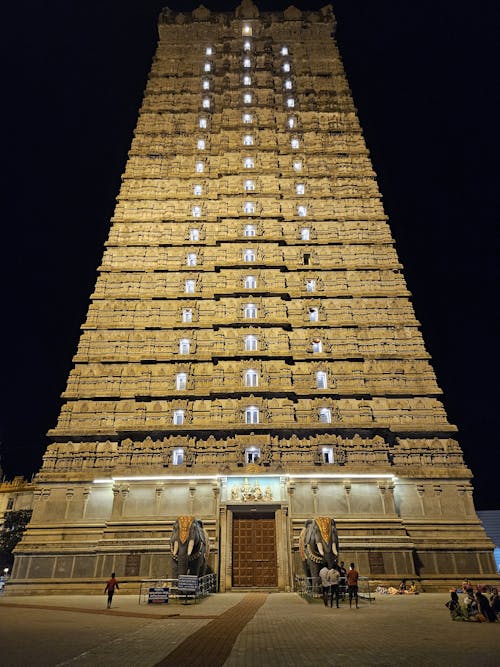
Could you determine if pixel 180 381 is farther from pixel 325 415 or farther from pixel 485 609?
pixel 485 609

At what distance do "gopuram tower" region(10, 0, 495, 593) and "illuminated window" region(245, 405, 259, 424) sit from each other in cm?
12

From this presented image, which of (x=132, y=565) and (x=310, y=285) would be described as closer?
(x=132, y=565)

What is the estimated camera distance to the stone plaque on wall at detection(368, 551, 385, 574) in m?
29.6

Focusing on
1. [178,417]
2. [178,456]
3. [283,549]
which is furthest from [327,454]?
[178,417]

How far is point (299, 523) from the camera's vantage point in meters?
30.7

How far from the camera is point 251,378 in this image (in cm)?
3631

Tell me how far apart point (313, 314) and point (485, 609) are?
87.6 ft

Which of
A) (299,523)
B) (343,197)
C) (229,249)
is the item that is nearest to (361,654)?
(299,523)

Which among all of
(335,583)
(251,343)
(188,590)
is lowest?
(188,590)

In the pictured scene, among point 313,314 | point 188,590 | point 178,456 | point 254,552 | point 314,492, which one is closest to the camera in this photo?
point 188,590

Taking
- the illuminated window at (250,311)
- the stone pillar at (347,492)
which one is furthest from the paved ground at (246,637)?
the illuminated window at (250,311)

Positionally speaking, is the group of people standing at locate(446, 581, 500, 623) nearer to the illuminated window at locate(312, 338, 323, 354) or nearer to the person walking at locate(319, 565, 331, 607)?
the person walking at locate(319, 565, 331, 607)

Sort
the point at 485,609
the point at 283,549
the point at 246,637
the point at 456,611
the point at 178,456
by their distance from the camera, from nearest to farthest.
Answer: the point at 246,637 < the point at 485,609 < the point at 456,611 < the point at 283,549 < the point at 178,456

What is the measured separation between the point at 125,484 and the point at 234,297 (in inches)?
684
